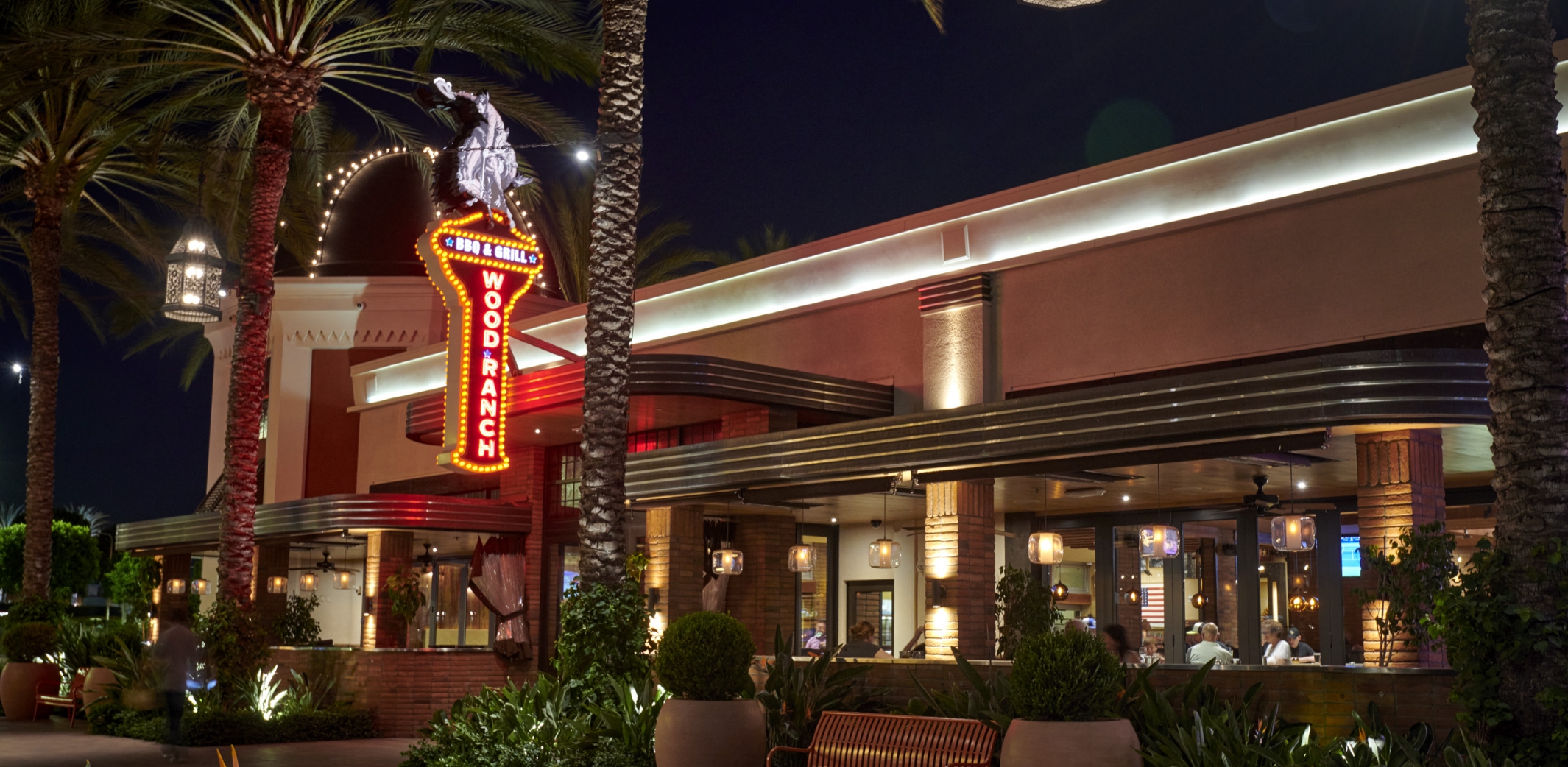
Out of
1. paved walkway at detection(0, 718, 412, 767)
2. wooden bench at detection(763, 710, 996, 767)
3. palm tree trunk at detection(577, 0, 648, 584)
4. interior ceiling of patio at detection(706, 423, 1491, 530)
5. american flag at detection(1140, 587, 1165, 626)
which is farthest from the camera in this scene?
american flag at detection(1140, 587, 1165, 626)

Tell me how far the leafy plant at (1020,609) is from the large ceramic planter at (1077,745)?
20.6ft

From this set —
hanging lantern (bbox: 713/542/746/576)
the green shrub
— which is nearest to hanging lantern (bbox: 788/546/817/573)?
hanging lantern (bbox: 713/542/746/576)

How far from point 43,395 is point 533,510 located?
9240mm

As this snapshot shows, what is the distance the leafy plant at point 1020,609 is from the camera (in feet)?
53.0

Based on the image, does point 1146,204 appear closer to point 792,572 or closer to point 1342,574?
point 1342,574

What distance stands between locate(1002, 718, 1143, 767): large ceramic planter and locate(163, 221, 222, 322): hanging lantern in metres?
13.7

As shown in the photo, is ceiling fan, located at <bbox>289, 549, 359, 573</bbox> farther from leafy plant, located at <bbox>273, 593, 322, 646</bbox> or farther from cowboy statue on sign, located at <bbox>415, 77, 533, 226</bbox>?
cowboy statue on sign, located at <bbox>415, 77, 533, 226</bbox>

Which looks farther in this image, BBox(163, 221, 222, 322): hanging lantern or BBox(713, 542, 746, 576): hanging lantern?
BBox(713, 542, 746, 576): hanging lantern

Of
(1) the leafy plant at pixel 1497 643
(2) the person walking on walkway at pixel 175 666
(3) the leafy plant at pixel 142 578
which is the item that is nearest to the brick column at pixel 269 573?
(3) the leafy plant at pixel 142 578

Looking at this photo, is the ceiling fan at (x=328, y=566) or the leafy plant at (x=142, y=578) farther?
the leafy plant at (x=142, y=578)

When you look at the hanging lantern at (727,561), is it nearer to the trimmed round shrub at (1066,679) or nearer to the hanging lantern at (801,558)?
the hanging lantern at (801,558)

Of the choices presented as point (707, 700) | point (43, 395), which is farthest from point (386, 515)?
point (707, 700)

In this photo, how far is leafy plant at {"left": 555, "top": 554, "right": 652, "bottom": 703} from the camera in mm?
13102

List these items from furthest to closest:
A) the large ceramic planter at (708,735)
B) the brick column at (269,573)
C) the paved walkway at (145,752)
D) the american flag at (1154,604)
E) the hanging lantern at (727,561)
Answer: the brick column at (269,573) < the hanging lantern at (727,561) < the american flag at (1154,604) < the paved walkway at (145,752) < the large ceramic planter at (708,735)
